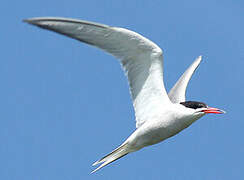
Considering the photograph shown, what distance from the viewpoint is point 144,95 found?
9.34 meters

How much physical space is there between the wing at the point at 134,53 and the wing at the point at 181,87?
111 cm

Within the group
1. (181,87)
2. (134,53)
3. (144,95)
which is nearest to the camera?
(134,53)

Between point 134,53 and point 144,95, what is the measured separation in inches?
32.1

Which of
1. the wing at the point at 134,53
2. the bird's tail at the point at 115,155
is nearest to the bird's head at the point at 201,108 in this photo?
the wing at the point at 134,53

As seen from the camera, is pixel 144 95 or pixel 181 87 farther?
pixel 181 87

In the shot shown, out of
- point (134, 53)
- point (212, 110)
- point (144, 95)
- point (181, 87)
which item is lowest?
point (212, 110)

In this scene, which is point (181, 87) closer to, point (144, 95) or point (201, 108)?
point (144, 95)

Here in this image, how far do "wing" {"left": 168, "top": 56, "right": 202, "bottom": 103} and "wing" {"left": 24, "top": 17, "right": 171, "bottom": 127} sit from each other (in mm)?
1114

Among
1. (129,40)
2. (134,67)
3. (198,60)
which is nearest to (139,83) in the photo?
(134,67)

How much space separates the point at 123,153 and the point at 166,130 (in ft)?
2.77

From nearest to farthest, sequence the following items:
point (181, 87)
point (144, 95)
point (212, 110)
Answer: point (212, 110)
point (144, 95)
point (181, 87)

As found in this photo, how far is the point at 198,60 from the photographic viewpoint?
11.6m

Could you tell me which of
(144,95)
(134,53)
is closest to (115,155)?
(144,95)

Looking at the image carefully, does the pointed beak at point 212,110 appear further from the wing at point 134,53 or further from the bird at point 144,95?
the wing at point 134,53
